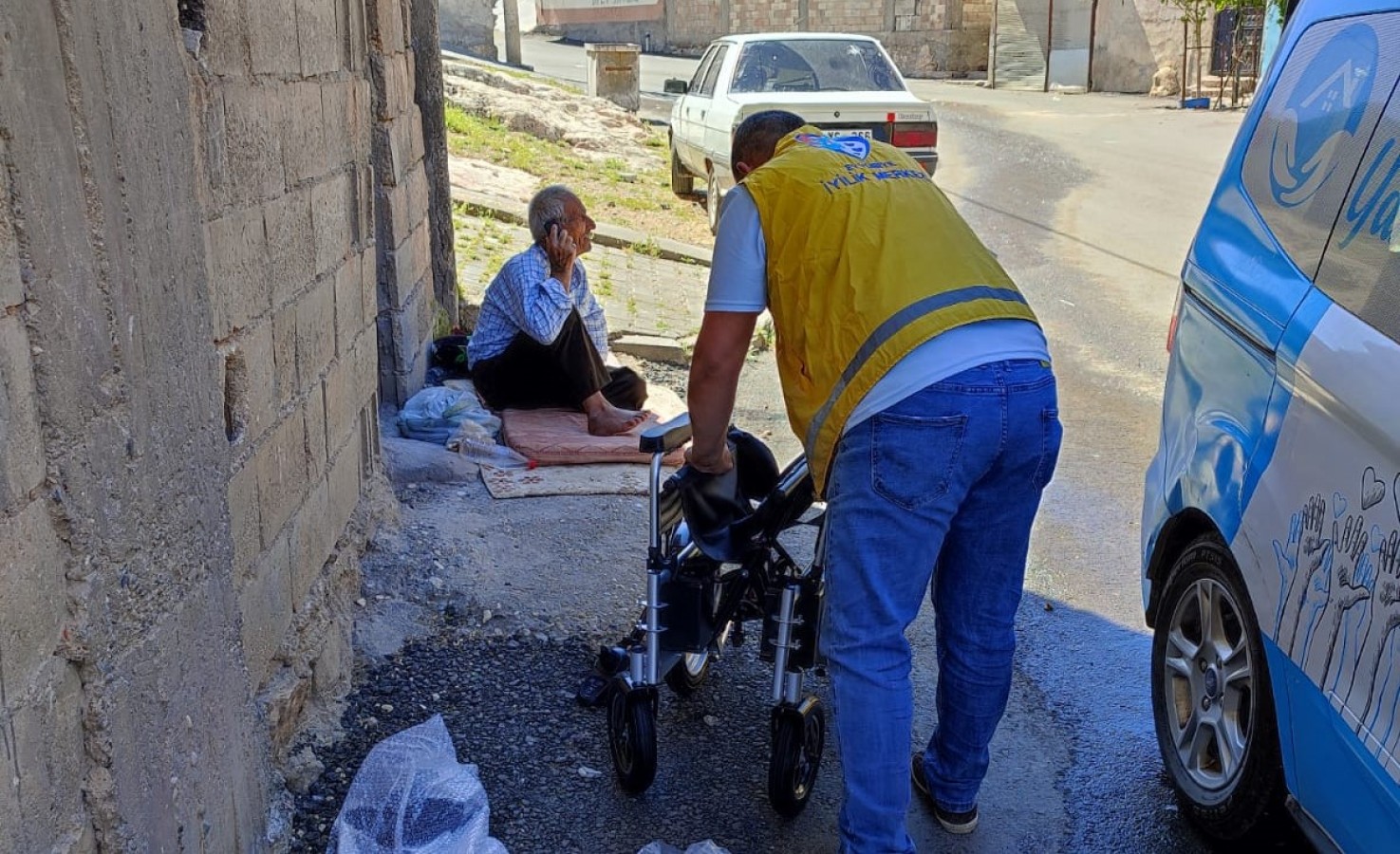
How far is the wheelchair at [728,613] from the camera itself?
125 inches

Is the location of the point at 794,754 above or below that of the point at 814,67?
below

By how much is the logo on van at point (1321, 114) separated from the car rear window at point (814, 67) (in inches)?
325

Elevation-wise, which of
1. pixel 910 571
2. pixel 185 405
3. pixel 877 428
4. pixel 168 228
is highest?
pixel 168 228

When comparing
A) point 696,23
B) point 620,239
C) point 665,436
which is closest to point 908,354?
point 665,436

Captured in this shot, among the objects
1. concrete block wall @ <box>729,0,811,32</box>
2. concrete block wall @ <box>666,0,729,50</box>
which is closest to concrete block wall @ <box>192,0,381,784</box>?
concrete block wall @ <box>729,0,811,32</box>

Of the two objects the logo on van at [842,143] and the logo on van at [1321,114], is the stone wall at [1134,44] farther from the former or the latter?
the logo on van at [842,143]

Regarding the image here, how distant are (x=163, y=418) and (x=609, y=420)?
3761mm

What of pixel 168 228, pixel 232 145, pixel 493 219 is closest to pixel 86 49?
pixel 168 228

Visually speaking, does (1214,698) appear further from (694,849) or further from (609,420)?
(609,420)

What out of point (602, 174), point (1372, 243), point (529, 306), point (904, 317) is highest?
point (1372, 243)

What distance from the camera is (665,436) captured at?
10.5 ft

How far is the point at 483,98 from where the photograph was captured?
1666 cm

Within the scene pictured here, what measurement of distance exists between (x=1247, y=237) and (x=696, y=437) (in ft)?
4.73

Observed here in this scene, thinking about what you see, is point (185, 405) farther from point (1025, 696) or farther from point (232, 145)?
point (1025, 696)
